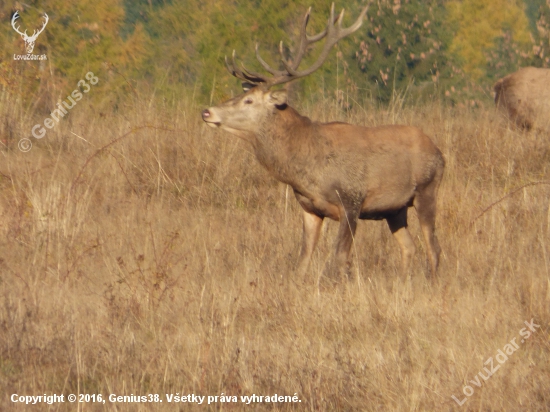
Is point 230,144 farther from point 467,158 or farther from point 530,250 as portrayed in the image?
point 530,250

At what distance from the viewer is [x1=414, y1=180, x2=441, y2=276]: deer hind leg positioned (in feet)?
26.2

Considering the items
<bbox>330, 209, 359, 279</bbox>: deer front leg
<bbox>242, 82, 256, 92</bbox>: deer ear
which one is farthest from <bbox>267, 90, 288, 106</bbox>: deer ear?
<bbox>330, 209, 359, 279</bbox>: deer front leg

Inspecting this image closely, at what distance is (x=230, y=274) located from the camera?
724cm

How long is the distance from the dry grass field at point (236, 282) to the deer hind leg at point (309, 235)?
148 millimetres

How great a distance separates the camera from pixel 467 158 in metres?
10.9

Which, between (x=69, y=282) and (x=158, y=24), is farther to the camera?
(x=158, y=24)

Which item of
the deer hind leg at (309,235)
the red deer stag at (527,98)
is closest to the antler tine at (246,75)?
the deer hind leg at (309,235)

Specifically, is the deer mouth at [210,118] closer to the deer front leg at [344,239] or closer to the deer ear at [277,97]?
the deer ear at [277,97]

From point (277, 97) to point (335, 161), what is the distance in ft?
2.43

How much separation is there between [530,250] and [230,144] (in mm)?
3703

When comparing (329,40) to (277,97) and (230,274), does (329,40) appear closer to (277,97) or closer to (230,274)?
(277,97)

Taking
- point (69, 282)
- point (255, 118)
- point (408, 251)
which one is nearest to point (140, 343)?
point (69, 282)

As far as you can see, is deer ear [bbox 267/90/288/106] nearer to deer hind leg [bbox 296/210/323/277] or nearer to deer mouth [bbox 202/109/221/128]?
deer mouth [bbox 202/109/221/128]

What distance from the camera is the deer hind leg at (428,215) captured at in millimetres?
7977
